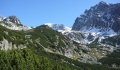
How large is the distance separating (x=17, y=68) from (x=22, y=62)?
6.45 metres

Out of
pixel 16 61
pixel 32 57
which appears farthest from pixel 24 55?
pixel 16 61

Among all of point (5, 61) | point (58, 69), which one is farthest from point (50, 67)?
point (5, 61)

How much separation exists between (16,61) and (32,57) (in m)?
18.8

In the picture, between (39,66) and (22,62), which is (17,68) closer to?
(22,62)

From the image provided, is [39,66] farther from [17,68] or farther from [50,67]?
[17,68]

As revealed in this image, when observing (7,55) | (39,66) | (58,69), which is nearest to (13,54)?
(7,55)

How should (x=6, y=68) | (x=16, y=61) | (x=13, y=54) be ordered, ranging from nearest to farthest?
(x=6, y=68) < (x=16, y=61) < (x=13, y=54)

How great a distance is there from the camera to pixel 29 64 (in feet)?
592

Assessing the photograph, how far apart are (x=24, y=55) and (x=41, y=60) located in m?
12.9

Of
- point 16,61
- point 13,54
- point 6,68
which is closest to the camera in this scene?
point 6,68

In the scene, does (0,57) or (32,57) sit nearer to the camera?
(0,57)

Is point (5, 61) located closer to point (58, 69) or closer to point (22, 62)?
point (22, 62)

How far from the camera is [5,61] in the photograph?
6973 inches

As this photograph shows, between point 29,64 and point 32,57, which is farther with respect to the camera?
point 32,57
